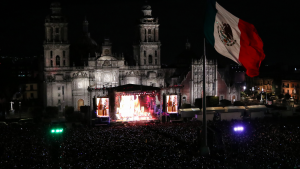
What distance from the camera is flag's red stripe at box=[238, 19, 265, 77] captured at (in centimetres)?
2317

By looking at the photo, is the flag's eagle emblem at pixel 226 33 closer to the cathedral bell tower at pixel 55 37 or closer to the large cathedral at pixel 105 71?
the large cathedral at pixel 105 71

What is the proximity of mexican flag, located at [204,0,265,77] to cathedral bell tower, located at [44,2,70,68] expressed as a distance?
46.0m

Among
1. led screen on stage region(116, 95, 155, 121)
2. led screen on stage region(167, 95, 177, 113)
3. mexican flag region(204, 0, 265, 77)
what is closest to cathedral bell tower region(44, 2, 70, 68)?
led screen on stage region(116, 95, 155, 121)

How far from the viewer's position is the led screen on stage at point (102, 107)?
1976 inches

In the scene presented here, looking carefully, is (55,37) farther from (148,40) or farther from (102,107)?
(102,107)

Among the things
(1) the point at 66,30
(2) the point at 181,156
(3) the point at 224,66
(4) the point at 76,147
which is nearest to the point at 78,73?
(1) the point at 66,30

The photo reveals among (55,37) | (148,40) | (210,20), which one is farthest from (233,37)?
(55,37)

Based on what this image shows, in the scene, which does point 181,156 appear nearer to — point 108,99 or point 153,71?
point 108,99

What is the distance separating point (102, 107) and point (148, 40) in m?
23.3

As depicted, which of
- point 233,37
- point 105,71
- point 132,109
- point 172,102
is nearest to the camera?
point 233,37

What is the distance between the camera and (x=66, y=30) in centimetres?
6588

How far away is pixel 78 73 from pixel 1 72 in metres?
12.9

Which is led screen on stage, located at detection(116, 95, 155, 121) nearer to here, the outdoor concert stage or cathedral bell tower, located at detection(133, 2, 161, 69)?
the outdoor concert stage

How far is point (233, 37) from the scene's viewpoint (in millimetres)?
23359
